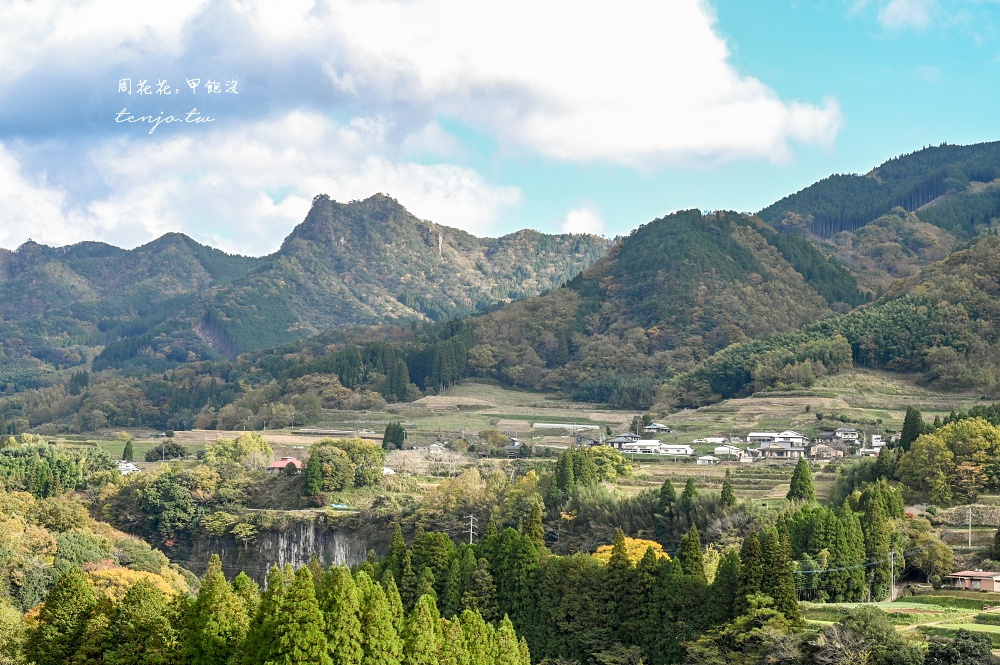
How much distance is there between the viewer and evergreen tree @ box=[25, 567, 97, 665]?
45.0 meters

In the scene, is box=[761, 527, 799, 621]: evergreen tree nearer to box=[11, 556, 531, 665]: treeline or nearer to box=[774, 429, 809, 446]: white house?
box=[11, 556, 531, 665]: treeline

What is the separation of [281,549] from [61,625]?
36499 millimetres

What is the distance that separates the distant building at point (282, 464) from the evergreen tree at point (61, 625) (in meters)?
45.7

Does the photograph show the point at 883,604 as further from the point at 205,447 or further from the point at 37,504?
the point at 205,447

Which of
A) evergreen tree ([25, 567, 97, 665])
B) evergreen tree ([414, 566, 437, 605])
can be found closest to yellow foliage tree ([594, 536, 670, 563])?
evergreen tree ([414, 566, 437, 605])

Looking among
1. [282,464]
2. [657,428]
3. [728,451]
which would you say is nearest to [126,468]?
[282,464]

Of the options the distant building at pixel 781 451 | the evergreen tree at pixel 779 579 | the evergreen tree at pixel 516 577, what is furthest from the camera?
the distant building at pixel 781 451

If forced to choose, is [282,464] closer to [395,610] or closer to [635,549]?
[635,549]

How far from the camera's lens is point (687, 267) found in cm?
15900

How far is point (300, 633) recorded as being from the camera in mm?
40781

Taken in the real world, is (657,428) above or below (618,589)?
above

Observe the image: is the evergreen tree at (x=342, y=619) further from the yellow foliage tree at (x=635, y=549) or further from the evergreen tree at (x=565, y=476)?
the evergreen tree at (x=565, y=476)

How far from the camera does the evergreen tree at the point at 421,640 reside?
4269 centimetres

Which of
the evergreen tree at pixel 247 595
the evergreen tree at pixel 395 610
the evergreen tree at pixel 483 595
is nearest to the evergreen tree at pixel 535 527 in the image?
the evergreen tree at pixel 483 595
